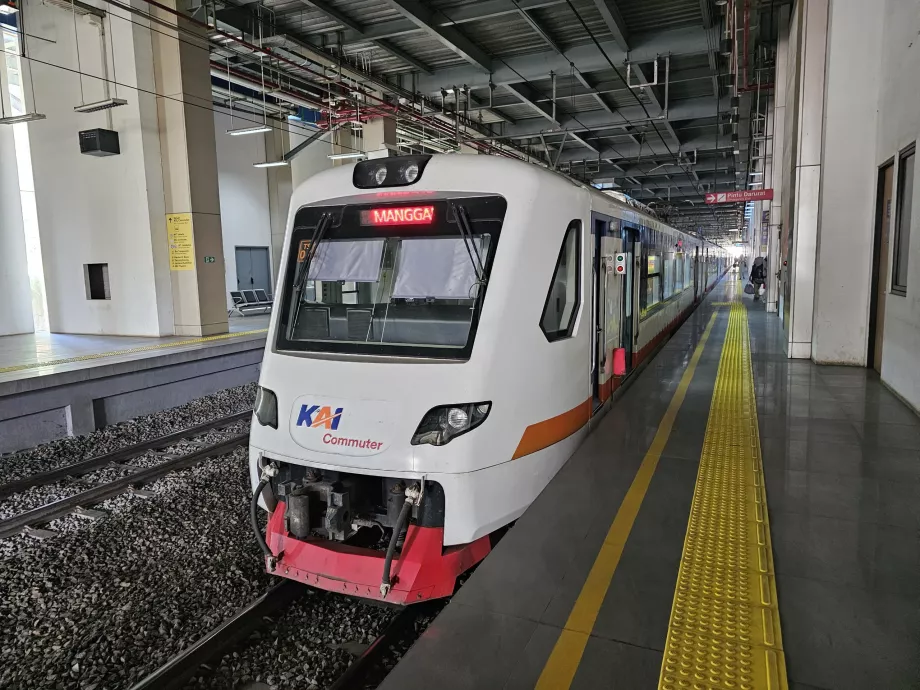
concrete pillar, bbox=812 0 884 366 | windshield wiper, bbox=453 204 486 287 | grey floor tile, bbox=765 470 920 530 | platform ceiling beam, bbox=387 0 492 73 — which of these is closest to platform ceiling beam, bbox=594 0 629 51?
platform ceiling beam, bbox=387 0 492 73

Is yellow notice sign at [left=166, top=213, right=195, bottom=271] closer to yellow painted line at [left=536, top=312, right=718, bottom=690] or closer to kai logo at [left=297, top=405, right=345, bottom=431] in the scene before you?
kai logo at [left=297, top=405, right=345, bottom=431]

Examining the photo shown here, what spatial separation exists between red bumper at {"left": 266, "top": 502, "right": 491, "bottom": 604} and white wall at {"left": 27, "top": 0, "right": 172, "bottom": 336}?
10.0 m

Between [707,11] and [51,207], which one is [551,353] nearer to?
[707,11]

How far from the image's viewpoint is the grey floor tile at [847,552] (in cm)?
281

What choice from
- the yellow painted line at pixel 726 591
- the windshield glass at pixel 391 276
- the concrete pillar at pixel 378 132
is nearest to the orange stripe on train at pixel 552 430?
the windshield glass at pixel 391 276

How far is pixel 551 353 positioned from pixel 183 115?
34.6ft

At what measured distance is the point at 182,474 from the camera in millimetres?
6031

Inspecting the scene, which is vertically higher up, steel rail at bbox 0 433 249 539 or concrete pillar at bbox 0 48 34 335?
concrete pillar at bbox 0 48 34 335

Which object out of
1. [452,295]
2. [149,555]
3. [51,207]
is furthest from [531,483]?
[51,207]

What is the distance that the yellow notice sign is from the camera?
38.7ft

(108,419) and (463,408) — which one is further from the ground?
(463,408)

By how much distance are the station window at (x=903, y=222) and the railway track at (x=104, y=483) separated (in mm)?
7474

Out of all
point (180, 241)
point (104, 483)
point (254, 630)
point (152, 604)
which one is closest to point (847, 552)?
point (254, 630)

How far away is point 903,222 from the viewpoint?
6.43 metres
